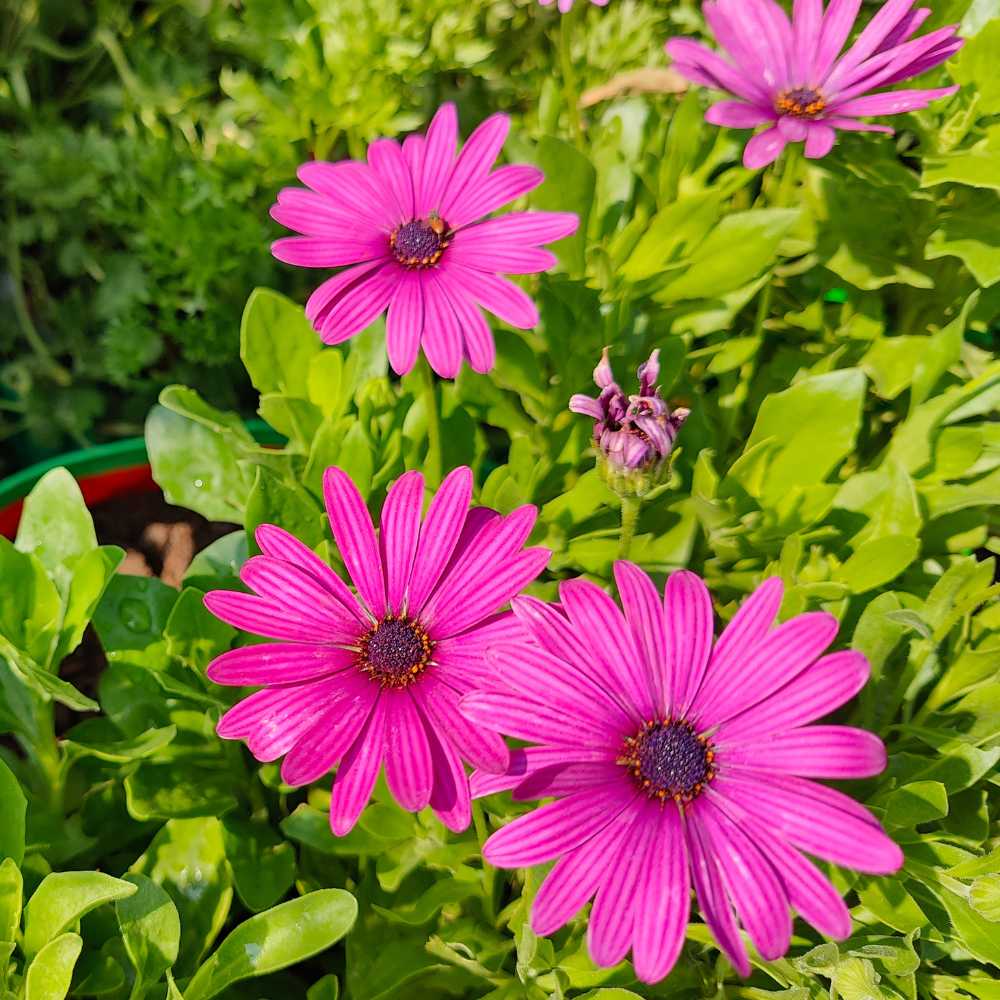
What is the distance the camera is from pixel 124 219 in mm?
1525

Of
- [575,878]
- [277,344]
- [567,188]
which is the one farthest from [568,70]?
[575,878]

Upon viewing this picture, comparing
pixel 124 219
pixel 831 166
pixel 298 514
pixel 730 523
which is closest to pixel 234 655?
pixel 298 514

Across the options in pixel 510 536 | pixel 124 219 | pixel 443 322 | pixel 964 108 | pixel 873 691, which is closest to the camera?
pixel 510 536

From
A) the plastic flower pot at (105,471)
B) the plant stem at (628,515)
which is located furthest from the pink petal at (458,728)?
the plastic flower pot at (105,471)

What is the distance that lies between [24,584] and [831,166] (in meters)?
0.91

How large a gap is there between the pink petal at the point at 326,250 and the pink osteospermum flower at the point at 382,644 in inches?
8.7

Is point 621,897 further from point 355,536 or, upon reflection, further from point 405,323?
point 405,323

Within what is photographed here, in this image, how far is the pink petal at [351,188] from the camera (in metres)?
0.89

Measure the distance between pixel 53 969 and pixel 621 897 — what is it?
1.31 ft

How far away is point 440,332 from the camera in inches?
31.7

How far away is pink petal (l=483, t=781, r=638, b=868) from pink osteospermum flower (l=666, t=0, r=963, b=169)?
1.78 feet

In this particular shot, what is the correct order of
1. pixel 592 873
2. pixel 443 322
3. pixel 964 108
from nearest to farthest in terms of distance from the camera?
pixel 592 873 → pixel 443 322 → pixel 964 108

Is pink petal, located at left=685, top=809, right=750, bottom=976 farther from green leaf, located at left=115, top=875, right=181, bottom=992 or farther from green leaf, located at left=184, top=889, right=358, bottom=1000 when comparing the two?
green leaf, located at left=115, top=875, right=181, bottom=992

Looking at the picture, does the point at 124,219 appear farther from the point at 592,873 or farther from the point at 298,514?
the point at 592,873
